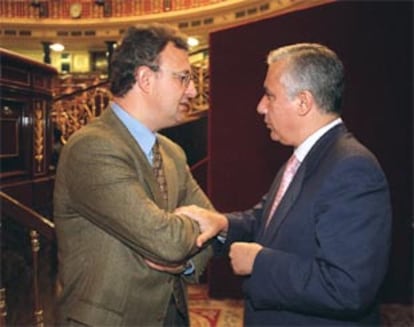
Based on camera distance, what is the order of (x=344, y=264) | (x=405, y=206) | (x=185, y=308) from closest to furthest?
(x=344, y=264) < (x=185, y=308) < (x=405, y=206)

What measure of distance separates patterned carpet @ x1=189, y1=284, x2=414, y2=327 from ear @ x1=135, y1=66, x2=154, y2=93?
251cm

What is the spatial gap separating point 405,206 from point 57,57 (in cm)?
1370

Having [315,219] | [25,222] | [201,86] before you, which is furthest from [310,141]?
[201,86]

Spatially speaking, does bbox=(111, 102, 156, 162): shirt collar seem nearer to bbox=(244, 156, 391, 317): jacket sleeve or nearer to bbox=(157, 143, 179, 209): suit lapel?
bbox=(157, 143, 179, 209): suit lapel

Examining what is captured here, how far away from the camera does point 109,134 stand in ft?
5.06

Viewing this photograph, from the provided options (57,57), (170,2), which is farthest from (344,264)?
(57,57)

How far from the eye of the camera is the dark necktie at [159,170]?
167 centimetres

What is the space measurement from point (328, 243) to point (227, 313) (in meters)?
2.89

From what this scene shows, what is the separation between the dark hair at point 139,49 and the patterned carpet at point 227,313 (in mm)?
2540

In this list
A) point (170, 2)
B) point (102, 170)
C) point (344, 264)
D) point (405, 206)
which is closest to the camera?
point (344, 264)

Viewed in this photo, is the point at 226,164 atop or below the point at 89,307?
below

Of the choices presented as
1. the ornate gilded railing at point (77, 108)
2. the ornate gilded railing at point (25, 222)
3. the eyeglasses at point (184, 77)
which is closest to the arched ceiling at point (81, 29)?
the ornate gilded railing at point (77, 108)

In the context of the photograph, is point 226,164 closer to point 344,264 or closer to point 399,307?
point 399,307

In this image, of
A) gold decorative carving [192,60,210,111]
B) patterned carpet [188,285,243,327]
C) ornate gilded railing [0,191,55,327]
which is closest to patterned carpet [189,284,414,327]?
patterned carpet [188,285,243,327]
